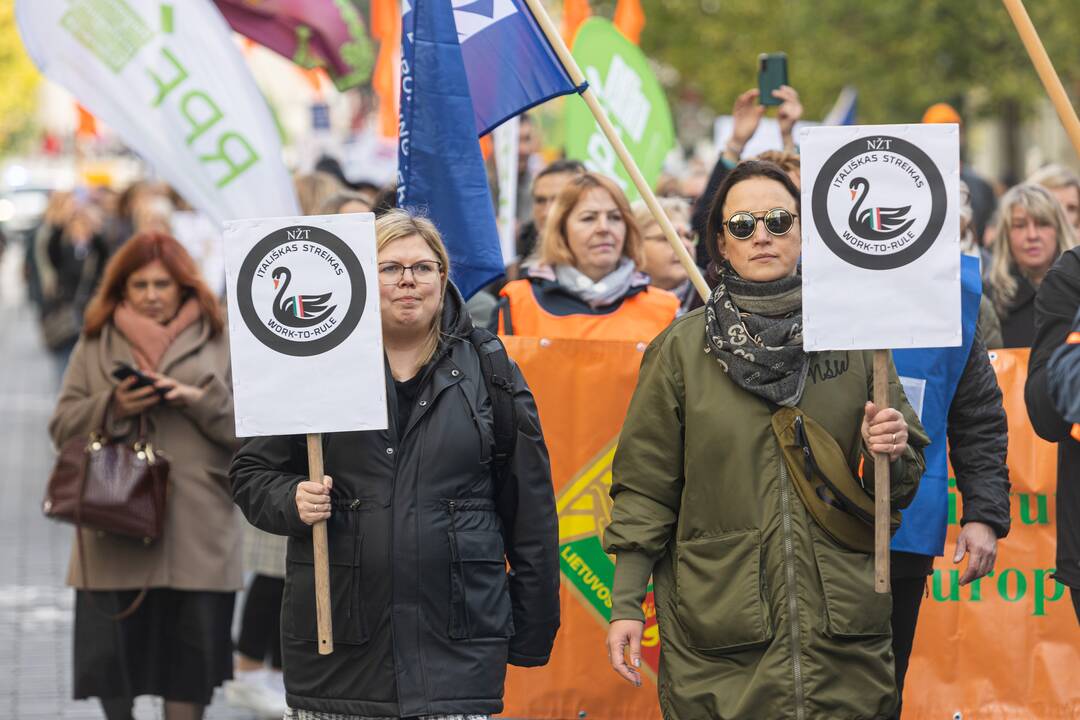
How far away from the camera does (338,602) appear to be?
4.55 metres

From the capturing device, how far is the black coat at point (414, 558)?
14.9ft

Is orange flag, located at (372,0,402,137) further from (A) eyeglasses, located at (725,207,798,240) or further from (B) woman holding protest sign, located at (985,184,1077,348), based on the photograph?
(A) eyeglasses, located at (725,207,798,240)

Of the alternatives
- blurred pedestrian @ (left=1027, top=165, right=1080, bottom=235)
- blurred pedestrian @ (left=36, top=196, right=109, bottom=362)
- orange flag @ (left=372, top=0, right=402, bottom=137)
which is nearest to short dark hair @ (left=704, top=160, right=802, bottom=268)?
blurred pedestrian @ (left=1027, top=165, right=1080, bottom=235)

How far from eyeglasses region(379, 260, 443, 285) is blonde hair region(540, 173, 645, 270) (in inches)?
70.6

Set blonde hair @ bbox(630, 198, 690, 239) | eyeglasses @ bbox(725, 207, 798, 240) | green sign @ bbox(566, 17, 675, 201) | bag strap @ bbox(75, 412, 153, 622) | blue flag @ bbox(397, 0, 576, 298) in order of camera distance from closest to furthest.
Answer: eyeglasses @ bbox(725, 207, 798, 240)
blue flag @ bbox(397, 0, 576, 298)
bag strap @ bbox(75, 412, 153, 622)
blonde hair @ bbox(630, 198, 690, 239)
green sign @ bbox(566, 17, 675, 201)

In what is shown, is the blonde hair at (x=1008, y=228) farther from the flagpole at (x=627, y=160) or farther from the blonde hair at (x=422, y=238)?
the blonde hair at (x=422, y=238)

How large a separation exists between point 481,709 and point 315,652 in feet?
1.40

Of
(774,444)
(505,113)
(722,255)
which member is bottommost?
(774,444)

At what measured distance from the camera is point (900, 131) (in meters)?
4.41

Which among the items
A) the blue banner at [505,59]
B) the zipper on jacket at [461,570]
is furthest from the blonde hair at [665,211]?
the zipper on jacket at [461,570]

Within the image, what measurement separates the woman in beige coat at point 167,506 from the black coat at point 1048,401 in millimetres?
3019

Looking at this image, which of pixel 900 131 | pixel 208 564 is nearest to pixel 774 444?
pixel 900 131

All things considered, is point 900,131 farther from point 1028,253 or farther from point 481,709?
point 1028,253

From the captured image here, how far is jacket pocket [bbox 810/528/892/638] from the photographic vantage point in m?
4.28
